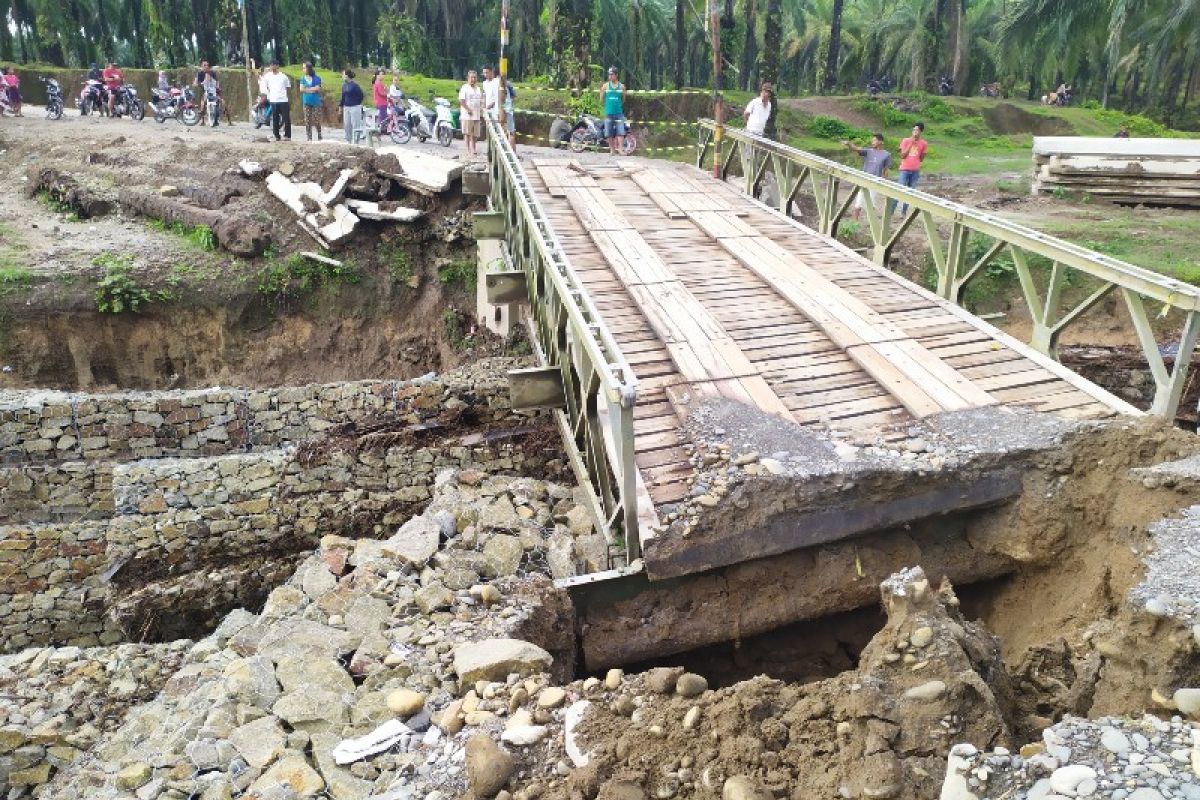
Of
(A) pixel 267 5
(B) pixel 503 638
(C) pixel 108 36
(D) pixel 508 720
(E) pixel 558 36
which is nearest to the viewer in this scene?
(D) pixel 508 720

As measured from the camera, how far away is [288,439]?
34.6 ft

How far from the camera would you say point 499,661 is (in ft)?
14.4

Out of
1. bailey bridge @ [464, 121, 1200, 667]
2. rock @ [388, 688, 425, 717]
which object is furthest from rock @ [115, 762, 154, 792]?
bailey bridge @ [464, 121, 1200, 667]

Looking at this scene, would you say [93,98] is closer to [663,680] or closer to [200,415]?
[200,415]

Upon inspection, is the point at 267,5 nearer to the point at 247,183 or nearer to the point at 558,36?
the point at 558,36

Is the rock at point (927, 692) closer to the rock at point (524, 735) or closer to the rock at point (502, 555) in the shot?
the rock at point (524, 735)

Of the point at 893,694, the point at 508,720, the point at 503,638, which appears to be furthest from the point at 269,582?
the point at 893,694

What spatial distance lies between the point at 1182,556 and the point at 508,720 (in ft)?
11.4

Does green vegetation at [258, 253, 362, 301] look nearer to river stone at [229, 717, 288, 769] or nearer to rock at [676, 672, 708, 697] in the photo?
river stone at [229, 717, 288, 769]

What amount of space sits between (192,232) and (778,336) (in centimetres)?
1133

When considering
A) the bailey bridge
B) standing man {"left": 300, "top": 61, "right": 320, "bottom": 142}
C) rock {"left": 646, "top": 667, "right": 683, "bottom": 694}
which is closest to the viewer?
rock {"left": 646, "top": 667, "right": 683, "bottom": 694}

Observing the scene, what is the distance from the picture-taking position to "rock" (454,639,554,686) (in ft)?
14.4

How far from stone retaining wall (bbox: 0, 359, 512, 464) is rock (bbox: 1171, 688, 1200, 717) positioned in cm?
796

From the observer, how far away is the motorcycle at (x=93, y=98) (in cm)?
2014
